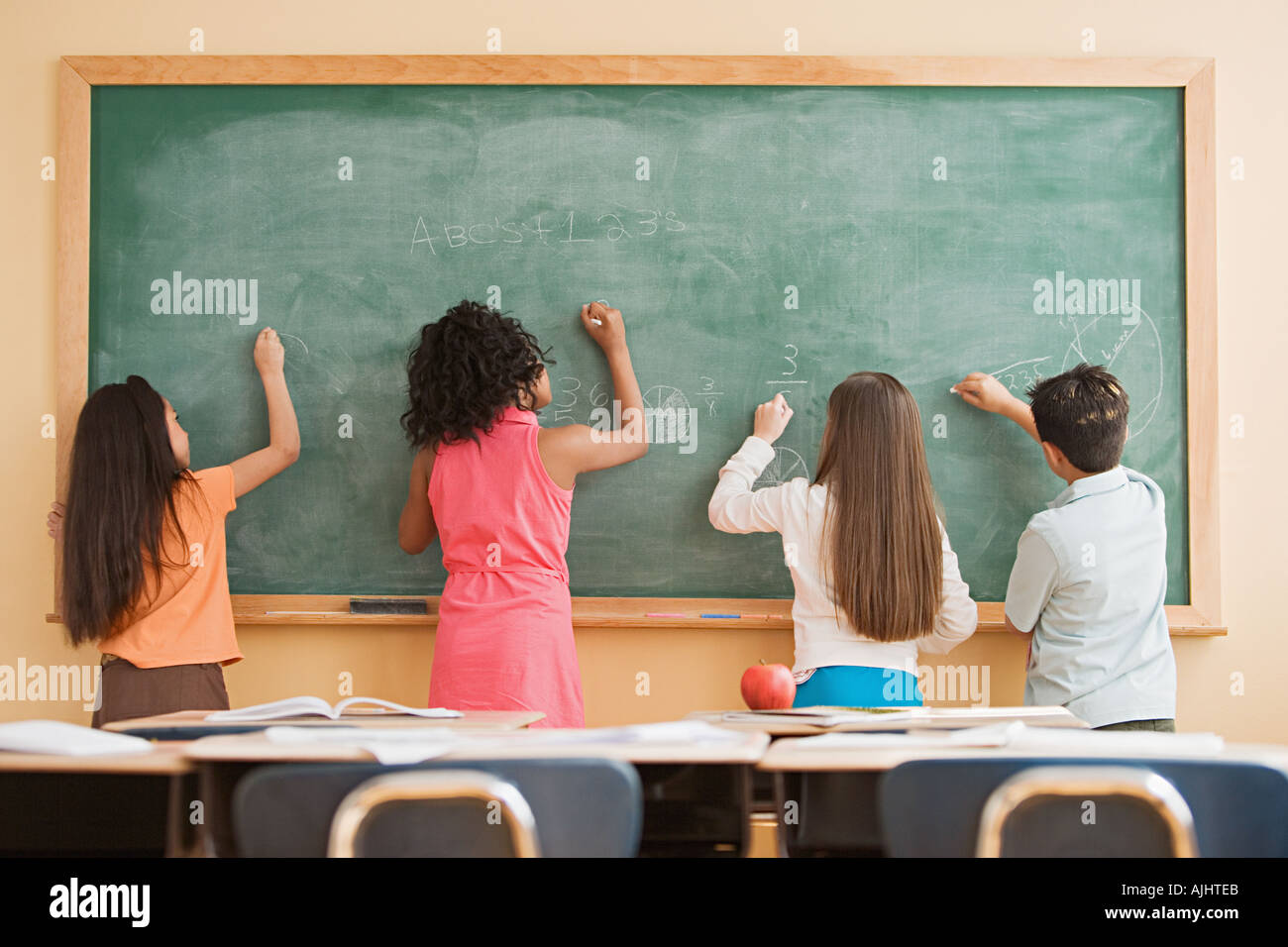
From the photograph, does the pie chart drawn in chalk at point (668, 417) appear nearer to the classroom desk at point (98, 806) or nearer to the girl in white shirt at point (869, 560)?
the girl in white shirt at point (869, 560)

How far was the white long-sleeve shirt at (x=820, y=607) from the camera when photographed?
237 centimetres

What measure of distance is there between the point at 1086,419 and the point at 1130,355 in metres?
0.49

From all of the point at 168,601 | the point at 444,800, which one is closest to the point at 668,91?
the point at 168,601

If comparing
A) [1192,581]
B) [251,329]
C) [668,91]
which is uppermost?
[668,91]

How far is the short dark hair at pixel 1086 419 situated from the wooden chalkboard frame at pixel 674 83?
461 mm

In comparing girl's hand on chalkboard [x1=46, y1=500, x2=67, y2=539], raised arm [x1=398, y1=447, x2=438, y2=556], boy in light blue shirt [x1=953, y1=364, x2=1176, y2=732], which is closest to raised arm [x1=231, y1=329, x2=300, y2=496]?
raised arm [x1=398, y1=447, x2=438, y2=556]

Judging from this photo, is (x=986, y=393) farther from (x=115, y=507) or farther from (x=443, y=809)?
(x=115, y=507)

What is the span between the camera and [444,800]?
1303 mm

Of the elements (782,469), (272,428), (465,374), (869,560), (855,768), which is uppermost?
(465,374)

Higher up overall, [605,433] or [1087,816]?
[605,433]

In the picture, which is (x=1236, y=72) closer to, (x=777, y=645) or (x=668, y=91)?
(x=668, y=91)

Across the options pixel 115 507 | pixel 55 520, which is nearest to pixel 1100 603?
pixel 115 507

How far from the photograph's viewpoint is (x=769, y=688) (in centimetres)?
198

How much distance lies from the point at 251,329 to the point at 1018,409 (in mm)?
2192
